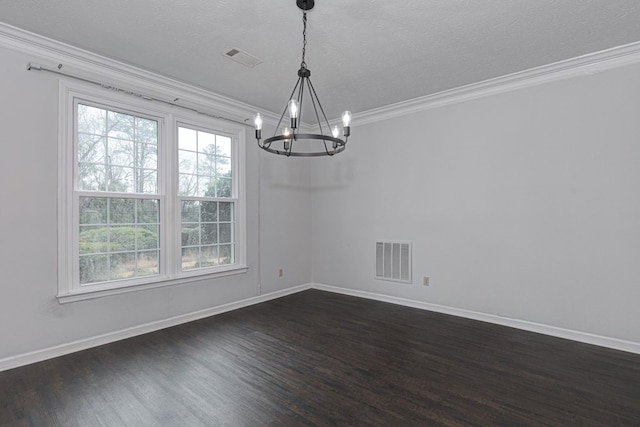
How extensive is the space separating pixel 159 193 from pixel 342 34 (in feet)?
8.49

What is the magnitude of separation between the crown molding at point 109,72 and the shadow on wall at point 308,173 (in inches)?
38.0

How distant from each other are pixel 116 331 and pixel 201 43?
9.65 ft

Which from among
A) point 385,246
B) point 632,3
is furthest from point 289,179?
point 632,3

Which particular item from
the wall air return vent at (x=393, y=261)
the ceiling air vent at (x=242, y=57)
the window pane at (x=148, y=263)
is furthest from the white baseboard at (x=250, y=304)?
the ceiling air vent at (x=242, y=57)

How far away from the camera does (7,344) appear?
8.48 feet

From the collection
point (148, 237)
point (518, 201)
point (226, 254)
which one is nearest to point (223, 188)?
point (226, 254)

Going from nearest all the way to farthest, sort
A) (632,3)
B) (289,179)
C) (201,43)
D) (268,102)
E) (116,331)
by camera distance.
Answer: (632,3) → (201,43) → (116,331) → (268,102) → (289,179)

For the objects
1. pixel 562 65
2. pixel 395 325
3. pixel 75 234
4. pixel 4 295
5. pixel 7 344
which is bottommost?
pixel 395 325

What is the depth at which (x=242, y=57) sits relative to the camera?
3061 millimetres

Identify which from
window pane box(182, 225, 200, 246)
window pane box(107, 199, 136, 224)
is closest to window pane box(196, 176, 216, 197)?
window pane box(182, 225, 200, 246)

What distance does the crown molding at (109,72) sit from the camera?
8.80ft

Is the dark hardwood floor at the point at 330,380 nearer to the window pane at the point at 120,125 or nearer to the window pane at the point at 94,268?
the window pane at the point at 94,268

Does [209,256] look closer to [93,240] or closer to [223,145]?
[93,240]

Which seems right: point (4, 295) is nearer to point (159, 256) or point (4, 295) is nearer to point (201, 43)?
point (159, 256)
